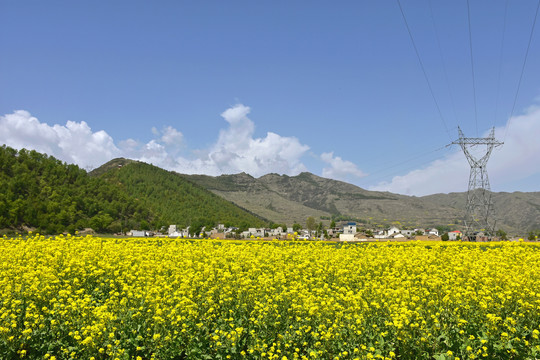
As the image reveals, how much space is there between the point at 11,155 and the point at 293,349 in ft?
610

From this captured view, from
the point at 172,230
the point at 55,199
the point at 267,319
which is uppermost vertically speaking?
the point at 55,199

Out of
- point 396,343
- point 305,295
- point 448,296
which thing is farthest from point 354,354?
point 448,296

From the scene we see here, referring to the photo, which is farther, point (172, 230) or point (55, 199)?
point (172, 230)

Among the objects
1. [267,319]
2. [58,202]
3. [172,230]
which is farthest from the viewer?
[172,230]

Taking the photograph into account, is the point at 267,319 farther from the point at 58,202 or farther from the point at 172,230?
the point at 172,230

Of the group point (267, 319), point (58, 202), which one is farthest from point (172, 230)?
point (267, 319)

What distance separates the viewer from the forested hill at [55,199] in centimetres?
10319

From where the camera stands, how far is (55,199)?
419 ft

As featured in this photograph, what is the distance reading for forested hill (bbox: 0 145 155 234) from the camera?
103188 mm

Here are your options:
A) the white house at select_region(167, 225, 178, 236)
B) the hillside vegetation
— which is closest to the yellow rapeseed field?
the hillside vegetation

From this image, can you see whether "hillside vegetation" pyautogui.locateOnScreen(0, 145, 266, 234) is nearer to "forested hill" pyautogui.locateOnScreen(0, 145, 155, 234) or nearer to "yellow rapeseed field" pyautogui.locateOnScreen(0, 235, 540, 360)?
"forested hill" pyautogui.locateOnScreen(0, 145, 155, 234)

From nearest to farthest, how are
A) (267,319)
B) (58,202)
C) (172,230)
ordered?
(267,319) < (58,202) < (172,230)

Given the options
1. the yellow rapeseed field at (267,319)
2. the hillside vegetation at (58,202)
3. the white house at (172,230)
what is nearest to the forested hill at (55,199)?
the hillside vegetation at (58,202)

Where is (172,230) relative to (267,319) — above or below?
above
